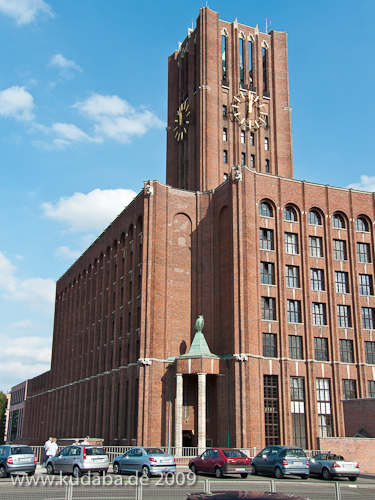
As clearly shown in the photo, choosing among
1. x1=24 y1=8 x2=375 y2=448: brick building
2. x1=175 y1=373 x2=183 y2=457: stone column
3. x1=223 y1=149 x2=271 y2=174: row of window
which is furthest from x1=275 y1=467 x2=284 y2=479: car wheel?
x1=223 y1=149 x2=271 y2=174: row of window

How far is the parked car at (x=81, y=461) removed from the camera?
2569 cm

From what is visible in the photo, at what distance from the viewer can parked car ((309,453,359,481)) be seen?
2683 cm

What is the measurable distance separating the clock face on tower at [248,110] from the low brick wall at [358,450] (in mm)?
38562

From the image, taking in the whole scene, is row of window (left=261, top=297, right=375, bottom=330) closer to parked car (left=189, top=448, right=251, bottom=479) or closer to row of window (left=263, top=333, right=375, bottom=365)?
row of window (left=263, top=333, right=375, bottom=365)

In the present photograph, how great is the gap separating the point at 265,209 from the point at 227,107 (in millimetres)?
19411

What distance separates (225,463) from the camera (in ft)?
87.4

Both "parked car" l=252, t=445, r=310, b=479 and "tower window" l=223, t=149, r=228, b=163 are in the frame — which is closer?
"parked car" l=252, t=445, r=310, b=479

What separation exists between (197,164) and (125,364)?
22818 mm

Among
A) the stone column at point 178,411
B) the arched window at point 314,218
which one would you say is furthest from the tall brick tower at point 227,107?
the stone column at point 178,411

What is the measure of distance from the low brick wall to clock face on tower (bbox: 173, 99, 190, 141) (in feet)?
135

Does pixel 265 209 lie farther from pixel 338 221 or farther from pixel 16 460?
pixel 16 460

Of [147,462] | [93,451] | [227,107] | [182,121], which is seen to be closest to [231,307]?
[147,462]

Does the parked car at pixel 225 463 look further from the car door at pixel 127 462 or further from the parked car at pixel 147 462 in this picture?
the car door at pixel 127 462

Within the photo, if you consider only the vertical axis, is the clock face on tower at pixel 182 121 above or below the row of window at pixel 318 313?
above
